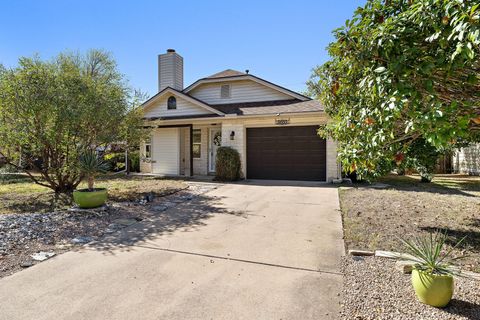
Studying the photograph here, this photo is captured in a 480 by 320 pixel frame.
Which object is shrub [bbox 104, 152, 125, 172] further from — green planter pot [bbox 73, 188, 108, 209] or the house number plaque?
the house number plaque

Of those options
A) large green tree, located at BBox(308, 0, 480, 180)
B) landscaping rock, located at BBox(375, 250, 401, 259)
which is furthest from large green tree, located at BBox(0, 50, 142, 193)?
landscaping rock, located at BBox(375, 250, 401, 259)

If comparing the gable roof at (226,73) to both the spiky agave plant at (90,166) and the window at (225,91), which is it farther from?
the spiky agave plant at (90,166)

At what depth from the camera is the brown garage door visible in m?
12.1

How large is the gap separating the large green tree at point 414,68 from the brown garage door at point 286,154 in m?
8.97

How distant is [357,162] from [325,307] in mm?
1755

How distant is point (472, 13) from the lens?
1865mm

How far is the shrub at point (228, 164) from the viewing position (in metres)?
12.5

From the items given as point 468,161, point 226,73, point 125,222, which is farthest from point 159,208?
point 468,161

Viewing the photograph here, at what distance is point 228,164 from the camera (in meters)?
12.6

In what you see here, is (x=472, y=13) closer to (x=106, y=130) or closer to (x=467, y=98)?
(x=467, y=98)

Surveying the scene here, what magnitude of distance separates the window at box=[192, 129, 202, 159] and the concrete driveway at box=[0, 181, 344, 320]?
9.32 m

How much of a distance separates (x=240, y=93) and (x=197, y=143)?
3.88m

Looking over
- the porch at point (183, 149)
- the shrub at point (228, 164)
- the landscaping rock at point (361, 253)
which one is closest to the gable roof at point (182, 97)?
the porch at point (183, 149)

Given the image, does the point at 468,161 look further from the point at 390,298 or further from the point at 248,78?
the point at 390,298
